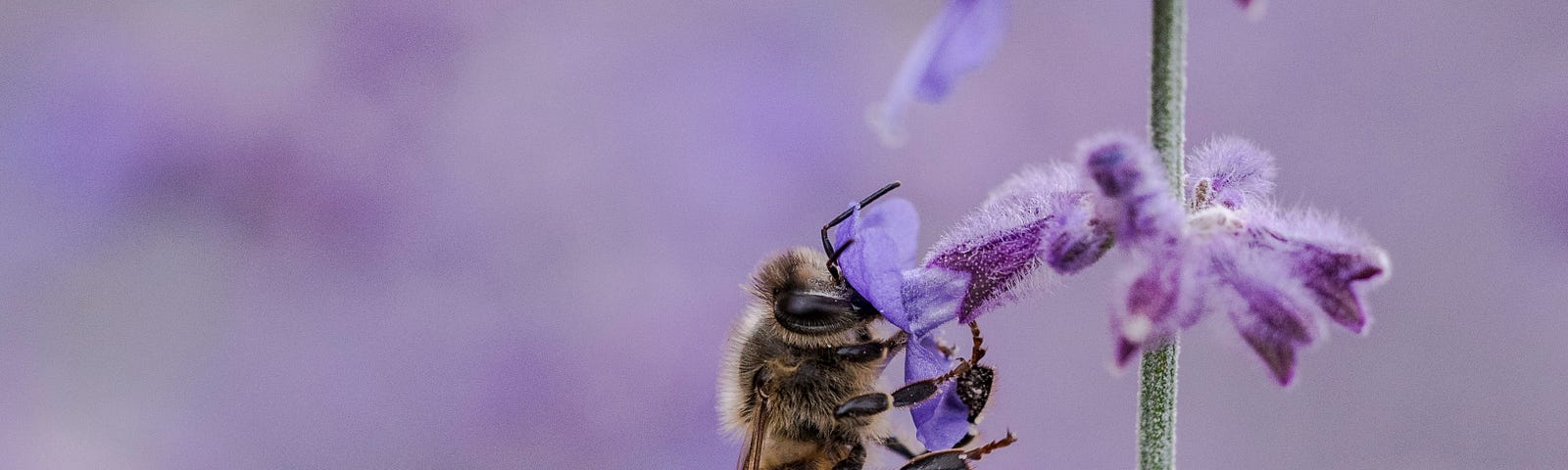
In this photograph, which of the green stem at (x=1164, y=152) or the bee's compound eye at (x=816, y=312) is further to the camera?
the bee's compound eye at (x=816, y=312)

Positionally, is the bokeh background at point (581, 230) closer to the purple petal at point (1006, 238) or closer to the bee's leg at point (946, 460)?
the bee's leg at point (946, 460)

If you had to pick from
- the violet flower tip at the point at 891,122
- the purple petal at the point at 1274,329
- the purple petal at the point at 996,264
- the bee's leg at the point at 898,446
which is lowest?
the purple petal at the point at 1274,329

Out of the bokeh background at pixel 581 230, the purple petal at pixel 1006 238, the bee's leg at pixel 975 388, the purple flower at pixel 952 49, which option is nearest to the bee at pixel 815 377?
the bee's leg at pixel 975 388

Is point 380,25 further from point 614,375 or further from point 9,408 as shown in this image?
point 9,408

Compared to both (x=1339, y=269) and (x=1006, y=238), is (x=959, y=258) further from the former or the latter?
(x=1339, y=269)

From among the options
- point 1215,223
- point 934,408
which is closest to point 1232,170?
point 1215,223

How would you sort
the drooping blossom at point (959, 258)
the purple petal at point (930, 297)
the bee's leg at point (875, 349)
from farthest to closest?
the bee's leg at point (875, 349) → the purple petal at point (930, 297) → the drooping blossom at point (959, 258)

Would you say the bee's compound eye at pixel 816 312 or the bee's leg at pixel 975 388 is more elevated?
the bee's compound eye at pixel 816 312

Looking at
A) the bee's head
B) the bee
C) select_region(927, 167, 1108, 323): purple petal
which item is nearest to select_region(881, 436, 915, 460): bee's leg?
the bee

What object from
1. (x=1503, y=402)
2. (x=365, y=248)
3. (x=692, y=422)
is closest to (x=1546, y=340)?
(x=1503, y=402)
